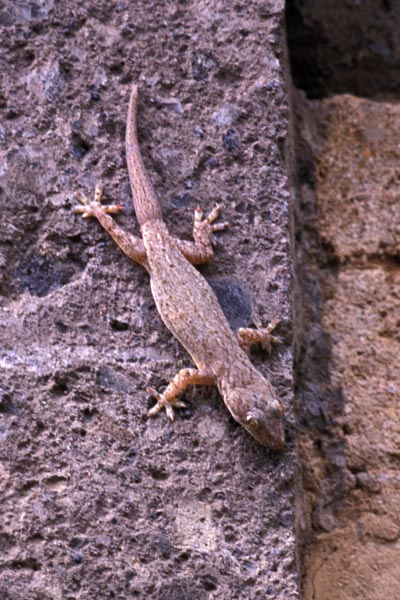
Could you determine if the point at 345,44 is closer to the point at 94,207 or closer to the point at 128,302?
the point at 94,207

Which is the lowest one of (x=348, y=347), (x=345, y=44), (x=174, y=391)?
(x=348, y=347)

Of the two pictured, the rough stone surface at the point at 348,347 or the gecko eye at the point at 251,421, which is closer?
the gecko eye at the point at 251,421

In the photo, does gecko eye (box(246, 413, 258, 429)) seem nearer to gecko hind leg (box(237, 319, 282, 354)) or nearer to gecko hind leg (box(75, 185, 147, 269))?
gecko hind leg (box(237, 319, 282, 354))

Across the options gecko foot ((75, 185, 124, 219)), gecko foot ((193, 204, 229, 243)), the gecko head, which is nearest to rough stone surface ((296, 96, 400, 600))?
the gecko head

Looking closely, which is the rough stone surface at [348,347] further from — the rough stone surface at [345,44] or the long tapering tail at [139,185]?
the long tapering tail at [139,185]

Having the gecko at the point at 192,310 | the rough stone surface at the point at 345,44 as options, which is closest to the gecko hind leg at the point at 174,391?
the gecko at the point at 192,310

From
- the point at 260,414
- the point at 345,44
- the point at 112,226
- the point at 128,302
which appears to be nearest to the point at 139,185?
the point at 112,226
